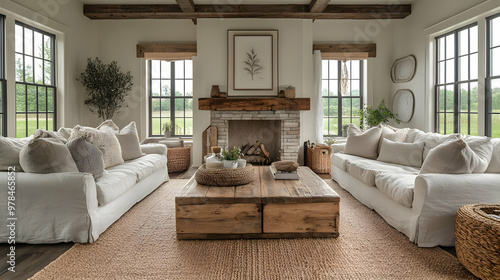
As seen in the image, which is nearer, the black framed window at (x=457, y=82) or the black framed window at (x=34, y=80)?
the black framed window at (x=34, y=80)

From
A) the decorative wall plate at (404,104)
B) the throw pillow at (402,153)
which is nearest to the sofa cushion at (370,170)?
the throw pillow at (402,153)

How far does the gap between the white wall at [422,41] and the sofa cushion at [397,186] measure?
287cm

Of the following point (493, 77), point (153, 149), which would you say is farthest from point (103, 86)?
point (493, 77)

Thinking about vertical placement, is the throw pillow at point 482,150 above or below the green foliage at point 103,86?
below

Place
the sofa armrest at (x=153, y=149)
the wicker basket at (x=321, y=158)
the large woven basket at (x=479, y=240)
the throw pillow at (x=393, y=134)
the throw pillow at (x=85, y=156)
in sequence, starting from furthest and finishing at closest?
the wicker basket at (x=321, y=158), the sofa armrest at (x=153, y=149), the throw pillow at (x=393, y=134), the throw pillow at (x=85, y=156), the large woven basket at (x=479, y=240)

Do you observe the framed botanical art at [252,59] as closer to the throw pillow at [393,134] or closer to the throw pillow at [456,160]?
the throw pillow at [393,134]

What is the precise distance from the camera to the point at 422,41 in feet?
18.3

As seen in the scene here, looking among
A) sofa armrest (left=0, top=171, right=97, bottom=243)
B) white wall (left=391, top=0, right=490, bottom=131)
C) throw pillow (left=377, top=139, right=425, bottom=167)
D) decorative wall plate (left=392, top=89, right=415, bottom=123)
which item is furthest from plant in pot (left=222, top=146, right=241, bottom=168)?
A: decorative wall plate (left=392, top=89, right=415, bottom=123)

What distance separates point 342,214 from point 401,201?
73 centimetres

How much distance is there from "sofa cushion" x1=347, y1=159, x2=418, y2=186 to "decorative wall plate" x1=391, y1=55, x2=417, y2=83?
→ 8.33 feet

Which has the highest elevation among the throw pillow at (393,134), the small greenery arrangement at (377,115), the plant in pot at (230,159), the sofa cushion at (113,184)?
the small greenery arrangement at (377,115)

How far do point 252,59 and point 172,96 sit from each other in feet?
5.91

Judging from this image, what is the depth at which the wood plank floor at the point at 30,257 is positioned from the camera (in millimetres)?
2109

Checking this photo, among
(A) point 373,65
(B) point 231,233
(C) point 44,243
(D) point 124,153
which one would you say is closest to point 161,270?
(B) point 231,233
